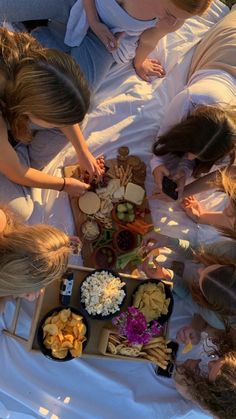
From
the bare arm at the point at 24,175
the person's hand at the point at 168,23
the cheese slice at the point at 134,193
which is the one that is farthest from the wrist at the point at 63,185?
the person's hand at the point at 168,23

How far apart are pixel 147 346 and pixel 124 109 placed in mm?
1115

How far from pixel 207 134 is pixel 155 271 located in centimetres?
66

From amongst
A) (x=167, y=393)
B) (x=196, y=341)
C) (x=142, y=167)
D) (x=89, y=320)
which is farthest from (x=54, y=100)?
(x=167, y=393)

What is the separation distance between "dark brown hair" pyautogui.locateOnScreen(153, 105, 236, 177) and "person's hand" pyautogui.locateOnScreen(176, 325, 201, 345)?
0.74 m

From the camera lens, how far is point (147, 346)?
5.95ft

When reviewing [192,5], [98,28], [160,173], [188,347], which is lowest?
[188,347]

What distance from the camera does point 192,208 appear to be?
2135mm

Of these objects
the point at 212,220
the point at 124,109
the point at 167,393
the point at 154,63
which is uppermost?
the point at 154,63

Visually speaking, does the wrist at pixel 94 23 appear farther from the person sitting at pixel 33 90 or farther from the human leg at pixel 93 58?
the person sitting at pixel 33 90

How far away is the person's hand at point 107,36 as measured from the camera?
1892 millimetres

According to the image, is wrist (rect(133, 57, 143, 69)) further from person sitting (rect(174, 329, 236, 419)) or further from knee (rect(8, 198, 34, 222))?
person sitting (rect(174, 329, 236, 419))

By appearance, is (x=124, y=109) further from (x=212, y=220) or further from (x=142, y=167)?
(x=212, y=220)

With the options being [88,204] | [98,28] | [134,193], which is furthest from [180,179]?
[98,28]

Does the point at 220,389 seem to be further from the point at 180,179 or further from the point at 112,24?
the point at 112,24
